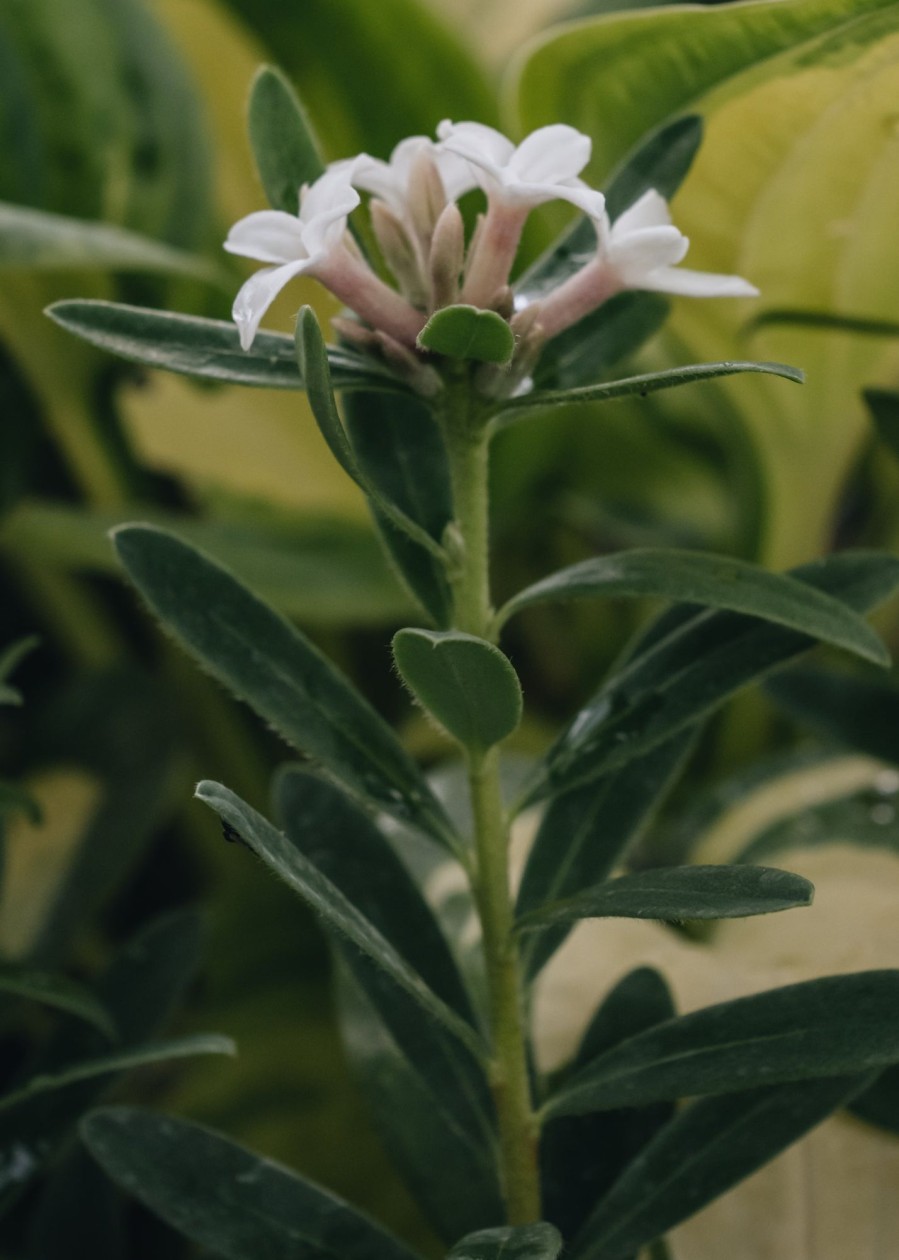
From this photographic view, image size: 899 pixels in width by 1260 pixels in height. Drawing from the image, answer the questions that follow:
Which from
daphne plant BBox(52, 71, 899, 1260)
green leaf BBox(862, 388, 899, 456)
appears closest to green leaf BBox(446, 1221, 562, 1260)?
daphne plant BBox(52, 71, 899, 1260)

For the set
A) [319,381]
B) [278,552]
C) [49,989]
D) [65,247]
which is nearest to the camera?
[319,381]

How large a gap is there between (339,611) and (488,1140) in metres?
0.39

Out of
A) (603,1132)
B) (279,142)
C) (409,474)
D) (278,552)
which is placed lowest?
(603,1132)

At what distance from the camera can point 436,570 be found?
1.26 ft

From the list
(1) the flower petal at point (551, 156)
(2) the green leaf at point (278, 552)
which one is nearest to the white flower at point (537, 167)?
(1) the flower petal at point (551, 156)

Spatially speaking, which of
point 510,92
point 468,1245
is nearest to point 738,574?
point 468,1245

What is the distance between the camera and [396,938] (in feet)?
1.34

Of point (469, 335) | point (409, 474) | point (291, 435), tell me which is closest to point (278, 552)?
point (291, 435)

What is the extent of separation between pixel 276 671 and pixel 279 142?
17 cm

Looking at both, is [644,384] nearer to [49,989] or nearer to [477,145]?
[477,145]

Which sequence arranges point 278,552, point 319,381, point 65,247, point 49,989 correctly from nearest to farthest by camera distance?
point 319,381 → point 49,989 → point 65,247 → point 278,552

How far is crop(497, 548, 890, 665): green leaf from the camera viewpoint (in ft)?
1.11

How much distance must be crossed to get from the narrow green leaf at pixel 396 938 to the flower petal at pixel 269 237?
0.58 feet

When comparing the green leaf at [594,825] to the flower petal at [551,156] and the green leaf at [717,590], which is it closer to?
the green leaf at [717,590]
